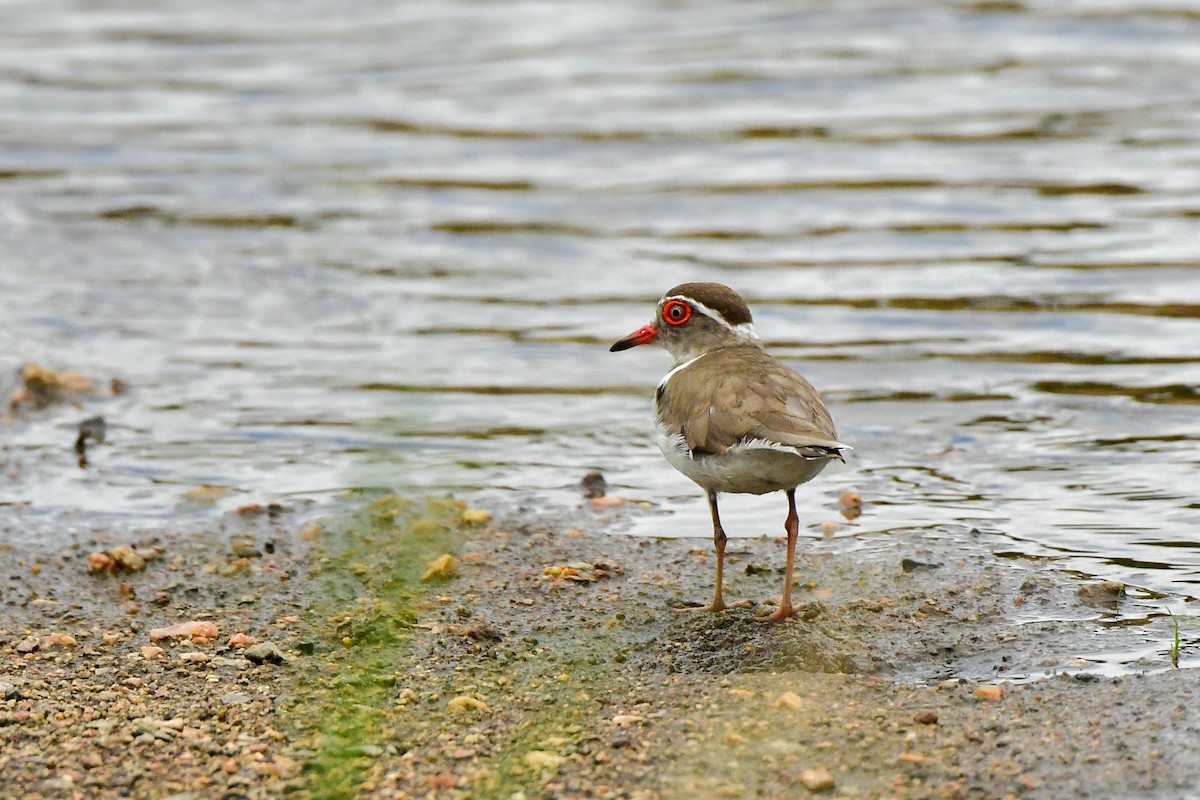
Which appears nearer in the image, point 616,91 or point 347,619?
point 347,619

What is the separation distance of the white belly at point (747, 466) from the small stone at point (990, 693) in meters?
1.00

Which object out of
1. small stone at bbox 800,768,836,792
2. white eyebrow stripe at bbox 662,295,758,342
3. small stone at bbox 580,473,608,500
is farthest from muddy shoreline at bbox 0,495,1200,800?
white eyebrow stripe at bbox 662,295,758,342

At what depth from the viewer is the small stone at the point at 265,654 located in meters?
5.75

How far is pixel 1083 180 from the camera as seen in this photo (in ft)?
44.6

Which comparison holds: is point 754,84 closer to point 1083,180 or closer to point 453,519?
point 1083,180

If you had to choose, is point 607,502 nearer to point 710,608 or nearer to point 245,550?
point 710,608

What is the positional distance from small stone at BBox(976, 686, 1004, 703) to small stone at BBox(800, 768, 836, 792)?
2.77 feet

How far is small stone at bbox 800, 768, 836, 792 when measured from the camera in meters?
4.49

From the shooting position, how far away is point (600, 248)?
12992 mm

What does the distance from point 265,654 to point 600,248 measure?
7617 millimetres

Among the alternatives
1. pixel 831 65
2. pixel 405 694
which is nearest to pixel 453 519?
pixel 405 694

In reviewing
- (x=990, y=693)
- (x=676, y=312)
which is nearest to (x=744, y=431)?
(x=990, y=693)

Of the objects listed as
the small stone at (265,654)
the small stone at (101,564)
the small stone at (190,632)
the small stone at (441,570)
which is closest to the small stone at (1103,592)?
the small stone at (441,570)

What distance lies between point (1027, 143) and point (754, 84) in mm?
3531
